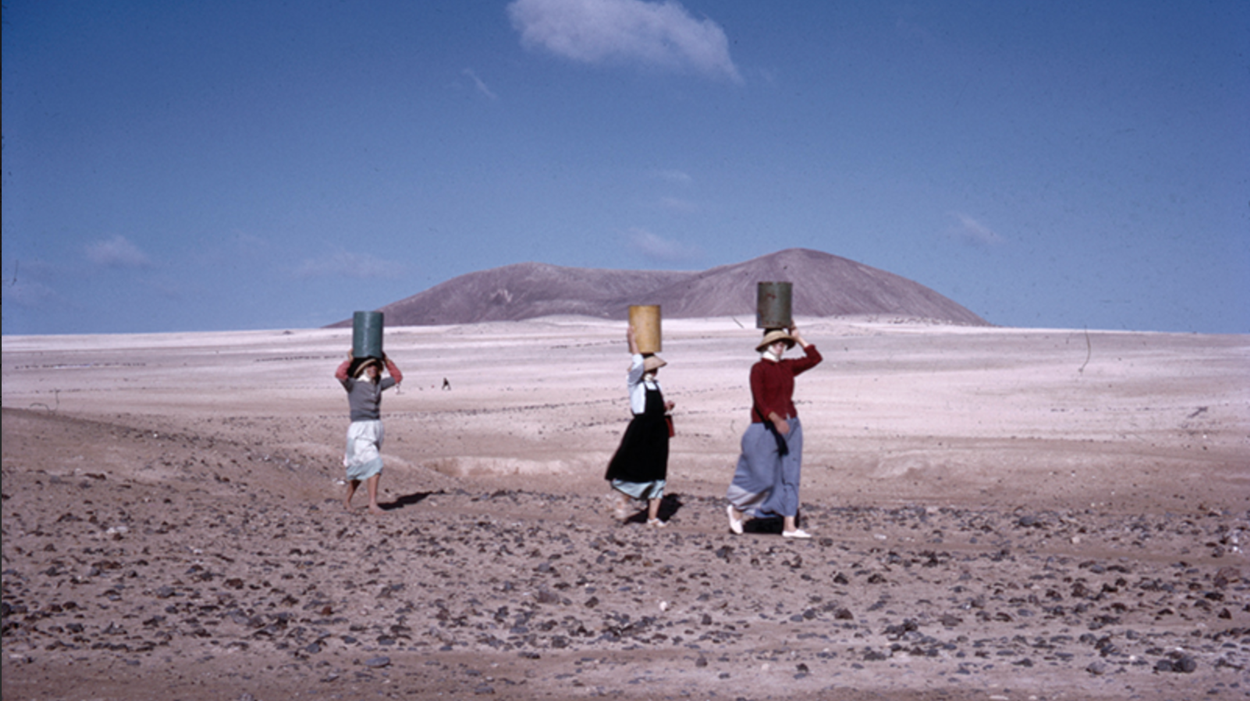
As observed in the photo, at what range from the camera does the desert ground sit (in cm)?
610

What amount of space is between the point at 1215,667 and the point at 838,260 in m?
169

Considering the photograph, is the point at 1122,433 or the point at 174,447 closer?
the point at 174,447

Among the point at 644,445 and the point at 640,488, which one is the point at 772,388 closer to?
the point at 644,445

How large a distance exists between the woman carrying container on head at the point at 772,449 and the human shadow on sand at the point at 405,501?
4.32 meters

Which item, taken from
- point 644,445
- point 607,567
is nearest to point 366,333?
point 644,445

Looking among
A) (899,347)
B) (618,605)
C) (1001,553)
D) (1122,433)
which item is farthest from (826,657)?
(899,347)

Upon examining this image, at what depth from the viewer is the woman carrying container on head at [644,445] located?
11289 millimetres

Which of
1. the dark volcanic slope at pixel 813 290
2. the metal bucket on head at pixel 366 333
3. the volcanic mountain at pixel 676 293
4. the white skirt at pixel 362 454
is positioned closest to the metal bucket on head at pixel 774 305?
the metal bucket on head at pixel 366 333

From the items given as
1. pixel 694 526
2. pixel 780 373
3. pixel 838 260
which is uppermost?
pixel 838 260

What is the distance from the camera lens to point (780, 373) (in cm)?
1055

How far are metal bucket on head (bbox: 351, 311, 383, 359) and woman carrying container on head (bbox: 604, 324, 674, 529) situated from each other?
9.33 feet

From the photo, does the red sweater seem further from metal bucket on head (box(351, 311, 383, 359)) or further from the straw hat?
metal bucket on head (box(351, 311, 383, 359))

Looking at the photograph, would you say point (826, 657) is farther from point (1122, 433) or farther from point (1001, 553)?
point (1122, 433)

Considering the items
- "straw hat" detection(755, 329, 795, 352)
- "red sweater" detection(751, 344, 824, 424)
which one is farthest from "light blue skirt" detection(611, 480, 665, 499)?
"straw hat" detection(755, 329, 795, 352)
